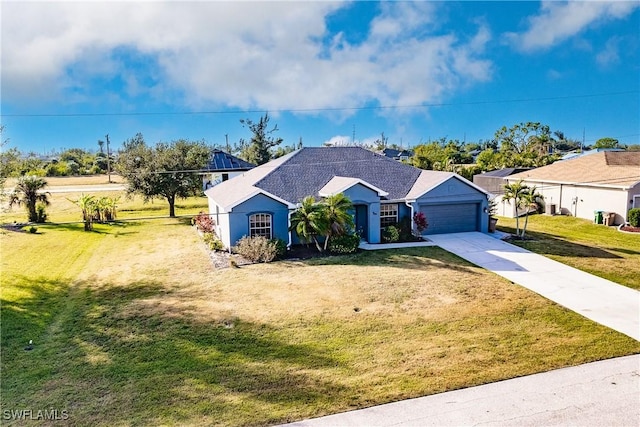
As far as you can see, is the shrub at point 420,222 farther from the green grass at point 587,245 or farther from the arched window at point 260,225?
the arched window at point 260,225

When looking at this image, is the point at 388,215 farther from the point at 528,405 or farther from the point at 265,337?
the point at 528,405

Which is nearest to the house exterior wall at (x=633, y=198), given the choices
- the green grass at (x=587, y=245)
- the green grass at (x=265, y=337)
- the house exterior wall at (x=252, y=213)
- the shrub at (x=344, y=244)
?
the green grass at (x=587, y=245)

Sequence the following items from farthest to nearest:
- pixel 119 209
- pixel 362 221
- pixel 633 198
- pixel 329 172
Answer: pixel 119 209 < pixel 633 198 < pixel 329 172 < pixel 362 221

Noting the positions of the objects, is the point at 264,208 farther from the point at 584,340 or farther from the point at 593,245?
the point at 593,245

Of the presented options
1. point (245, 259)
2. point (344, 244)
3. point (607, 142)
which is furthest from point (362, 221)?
point (607, 142)

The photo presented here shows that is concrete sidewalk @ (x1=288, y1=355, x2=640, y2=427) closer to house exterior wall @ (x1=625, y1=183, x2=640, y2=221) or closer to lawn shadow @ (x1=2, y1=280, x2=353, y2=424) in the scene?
lawn shadow @ (x1=2, y1=280, x2=353, y2=424)

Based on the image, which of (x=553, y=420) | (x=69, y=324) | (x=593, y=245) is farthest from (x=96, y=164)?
(x=553, y=420)
